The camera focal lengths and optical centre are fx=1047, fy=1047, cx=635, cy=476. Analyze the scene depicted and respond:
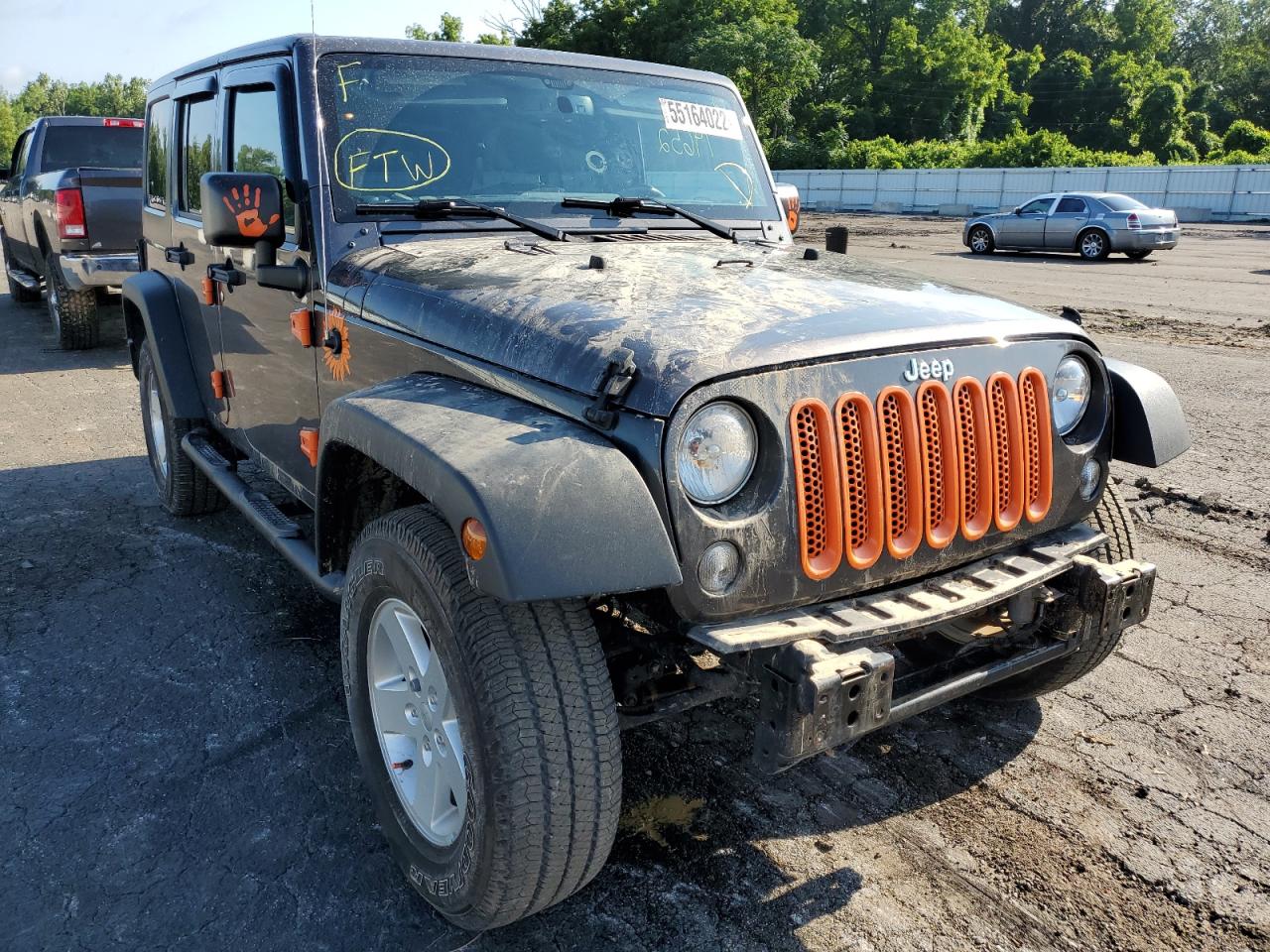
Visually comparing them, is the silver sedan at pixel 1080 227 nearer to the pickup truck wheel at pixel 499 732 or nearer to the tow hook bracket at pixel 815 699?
the tow hook bracket at pixel 815 699

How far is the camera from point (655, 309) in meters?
2.58

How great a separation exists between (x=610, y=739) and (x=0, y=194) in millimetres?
14394

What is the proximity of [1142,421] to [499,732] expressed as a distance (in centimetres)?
202

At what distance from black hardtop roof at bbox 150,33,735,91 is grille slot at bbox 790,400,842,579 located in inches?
72.4

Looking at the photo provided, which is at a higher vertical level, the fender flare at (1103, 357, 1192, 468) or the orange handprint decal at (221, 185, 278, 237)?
the orange handprint decal at (221, 185, 278, 237)

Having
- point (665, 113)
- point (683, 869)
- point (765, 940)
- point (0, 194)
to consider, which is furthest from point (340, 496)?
point (0, 194)

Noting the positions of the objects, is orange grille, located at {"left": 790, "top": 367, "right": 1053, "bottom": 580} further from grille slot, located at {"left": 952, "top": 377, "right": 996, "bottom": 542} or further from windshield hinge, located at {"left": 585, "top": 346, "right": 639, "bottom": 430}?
windshield hinge, located at {"left": 585, "top": 346, "right": 639, "bottom": 430}

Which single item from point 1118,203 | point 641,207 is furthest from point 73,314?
point 1118,203

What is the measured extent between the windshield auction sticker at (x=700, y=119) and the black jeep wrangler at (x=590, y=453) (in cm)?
17

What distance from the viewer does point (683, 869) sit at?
8.94 ft

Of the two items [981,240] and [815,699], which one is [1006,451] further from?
[981,240]

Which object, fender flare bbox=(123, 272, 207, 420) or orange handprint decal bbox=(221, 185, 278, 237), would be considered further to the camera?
fender flare bbox=(123, 272, 207, 420)

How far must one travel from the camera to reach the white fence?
110ft

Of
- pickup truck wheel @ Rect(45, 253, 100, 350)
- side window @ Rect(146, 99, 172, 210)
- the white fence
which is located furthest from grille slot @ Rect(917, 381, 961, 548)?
the white fence
